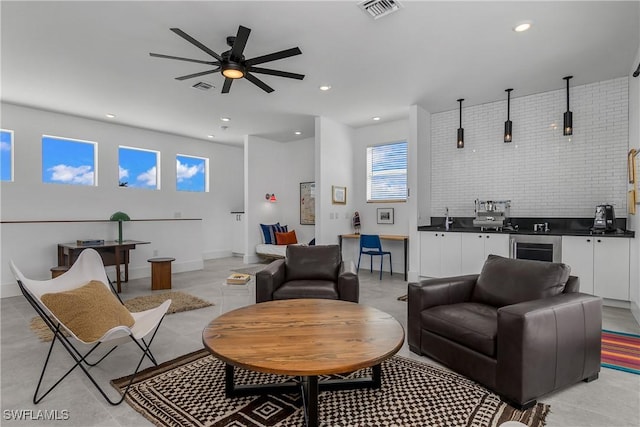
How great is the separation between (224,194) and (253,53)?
5478 mm

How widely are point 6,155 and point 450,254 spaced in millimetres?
7339

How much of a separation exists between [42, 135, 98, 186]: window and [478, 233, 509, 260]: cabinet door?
700 centimetres

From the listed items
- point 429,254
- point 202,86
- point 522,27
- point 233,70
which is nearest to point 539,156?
point 429,254

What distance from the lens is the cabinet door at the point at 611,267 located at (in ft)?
12.9

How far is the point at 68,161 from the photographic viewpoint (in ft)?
19.9

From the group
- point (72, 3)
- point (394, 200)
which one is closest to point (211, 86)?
point (72, 3)

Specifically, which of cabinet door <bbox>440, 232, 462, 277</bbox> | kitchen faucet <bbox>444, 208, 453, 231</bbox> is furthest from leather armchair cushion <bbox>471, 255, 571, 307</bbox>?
kitchen faucet <bbox>444, 208, 453, 231</bbox>

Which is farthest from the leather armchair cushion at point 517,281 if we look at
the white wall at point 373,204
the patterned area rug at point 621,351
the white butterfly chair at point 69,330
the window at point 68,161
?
the window at point 68,161

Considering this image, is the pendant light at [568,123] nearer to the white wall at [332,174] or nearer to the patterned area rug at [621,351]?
the patterned area rug at [621,351]

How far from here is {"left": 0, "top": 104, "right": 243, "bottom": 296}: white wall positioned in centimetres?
524

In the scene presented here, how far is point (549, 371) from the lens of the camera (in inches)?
79.1

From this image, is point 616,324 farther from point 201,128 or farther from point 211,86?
point 201,128

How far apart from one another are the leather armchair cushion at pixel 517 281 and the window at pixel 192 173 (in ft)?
22.9

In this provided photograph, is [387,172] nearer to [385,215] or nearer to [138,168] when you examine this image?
[385,215]
